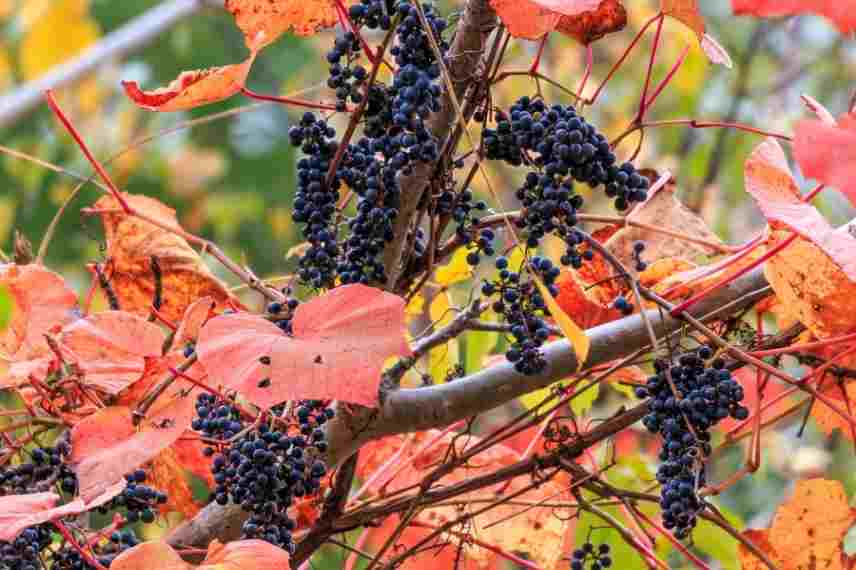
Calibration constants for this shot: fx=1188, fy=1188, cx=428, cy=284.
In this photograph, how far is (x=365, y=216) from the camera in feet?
2.57

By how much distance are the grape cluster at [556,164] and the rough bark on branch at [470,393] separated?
10cm

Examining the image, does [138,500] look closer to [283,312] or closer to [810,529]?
→ [283,312]

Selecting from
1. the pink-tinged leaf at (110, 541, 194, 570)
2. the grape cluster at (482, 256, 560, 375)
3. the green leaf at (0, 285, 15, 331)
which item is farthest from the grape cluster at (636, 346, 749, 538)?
the green leaf at (0, 285, 15, 331)

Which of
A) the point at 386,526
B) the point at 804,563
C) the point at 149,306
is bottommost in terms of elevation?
the point at 386,526

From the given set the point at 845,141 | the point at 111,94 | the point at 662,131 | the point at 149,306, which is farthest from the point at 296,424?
the point at 111,94

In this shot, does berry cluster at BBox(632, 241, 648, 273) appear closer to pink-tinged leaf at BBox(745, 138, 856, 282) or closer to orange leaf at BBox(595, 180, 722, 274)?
orange leaf at BBox(595, 180, 722, 274)

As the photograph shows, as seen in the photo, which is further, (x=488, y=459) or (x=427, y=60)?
(x=488, y=459)

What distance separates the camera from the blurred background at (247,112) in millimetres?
2930

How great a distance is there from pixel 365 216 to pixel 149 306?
0.29 m

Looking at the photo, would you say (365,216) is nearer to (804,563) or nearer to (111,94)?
(804,563)

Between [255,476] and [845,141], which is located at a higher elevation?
[845,141]

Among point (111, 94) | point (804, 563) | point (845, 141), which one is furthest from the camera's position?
point (111, 94)

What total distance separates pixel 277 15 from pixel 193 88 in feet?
0.32

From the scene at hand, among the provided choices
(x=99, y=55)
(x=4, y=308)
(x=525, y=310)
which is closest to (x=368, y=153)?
(x=525, y=310)
